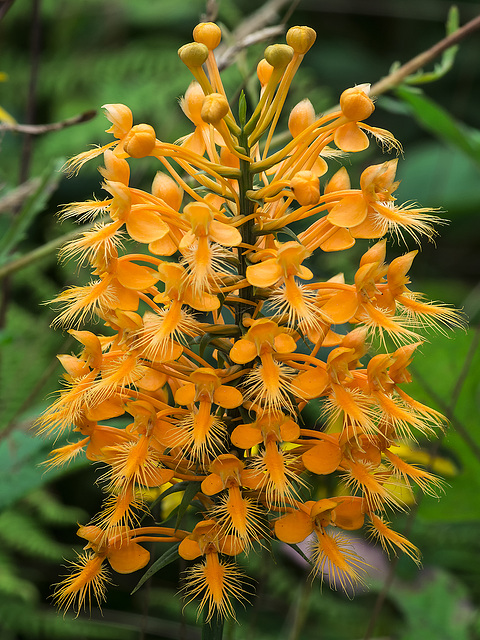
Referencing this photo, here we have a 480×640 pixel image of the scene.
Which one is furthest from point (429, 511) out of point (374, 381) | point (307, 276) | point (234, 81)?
point (234, 81)

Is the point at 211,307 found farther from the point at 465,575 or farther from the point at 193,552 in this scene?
the point at 465,575

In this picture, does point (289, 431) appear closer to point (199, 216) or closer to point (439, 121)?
point (199, 216)

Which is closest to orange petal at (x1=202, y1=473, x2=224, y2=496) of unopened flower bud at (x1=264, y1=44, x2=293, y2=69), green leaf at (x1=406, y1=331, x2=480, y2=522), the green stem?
the green stem

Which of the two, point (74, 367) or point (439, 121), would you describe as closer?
point (74, 367)

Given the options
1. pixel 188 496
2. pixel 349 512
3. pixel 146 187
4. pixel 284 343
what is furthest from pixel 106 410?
pixel 146 187

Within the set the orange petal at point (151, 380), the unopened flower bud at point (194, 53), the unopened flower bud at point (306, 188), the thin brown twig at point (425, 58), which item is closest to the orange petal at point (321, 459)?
the orange petal at point (151, 380)

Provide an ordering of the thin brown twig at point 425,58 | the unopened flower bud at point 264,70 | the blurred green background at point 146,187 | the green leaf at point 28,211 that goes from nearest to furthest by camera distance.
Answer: the unopened flower bud at point 264,70 → the green leaf at point 28,211 → the thin brown twig at point 425,58 → the blurred green background at point 146,187

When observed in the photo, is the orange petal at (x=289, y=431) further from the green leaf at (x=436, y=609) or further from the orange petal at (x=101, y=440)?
the green leaf at (x=436, y=609)
